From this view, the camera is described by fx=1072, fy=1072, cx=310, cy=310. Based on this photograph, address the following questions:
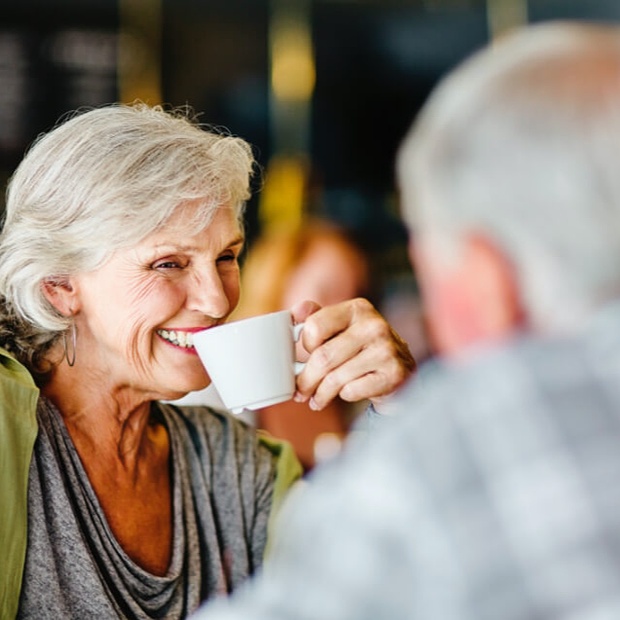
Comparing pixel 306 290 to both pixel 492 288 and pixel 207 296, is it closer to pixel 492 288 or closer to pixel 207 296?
pixel 207 296

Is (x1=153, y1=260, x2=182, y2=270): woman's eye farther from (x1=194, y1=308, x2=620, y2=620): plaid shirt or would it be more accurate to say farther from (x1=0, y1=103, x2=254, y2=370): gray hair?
(x1=194, y1=308, x2=620, y2=620): plaid shirt

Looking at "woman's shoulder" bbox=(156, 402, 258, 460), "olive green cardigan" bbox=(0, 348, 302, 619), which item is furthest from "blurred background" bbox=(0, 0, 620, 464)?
"olive green cardigan" bbox=(0, 348, 302, 619)

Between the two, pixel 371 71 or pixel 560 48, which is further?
pixel 371 71

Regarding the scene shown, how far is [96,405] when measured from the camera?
1.44 metres

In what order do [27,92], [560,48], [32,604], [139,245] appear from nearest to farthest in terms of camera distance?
[560,48], [32,604], [139,245], [27,92]

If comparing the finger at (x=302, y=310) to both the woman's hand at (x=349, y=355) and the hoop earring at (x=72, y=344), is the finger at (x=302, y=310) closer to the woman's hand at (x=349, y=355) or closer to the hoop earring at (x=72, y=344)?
the woman's hand at (x=349, y=355)

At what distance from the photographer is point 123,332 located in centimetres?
138

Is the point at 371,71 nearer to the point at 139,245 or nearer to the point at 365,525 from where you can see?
the point at 139,245

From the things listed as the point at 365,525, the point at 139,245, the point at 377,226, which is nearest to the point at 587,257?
the point at 365,525

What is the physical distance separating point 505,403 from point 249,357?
0.59 m

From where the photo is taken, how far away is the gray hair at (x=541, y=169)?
2.33ft

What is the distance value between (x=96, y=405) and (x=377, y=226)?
2641mm

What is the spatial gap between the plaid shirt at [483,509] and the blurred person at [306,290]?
1492 millimetres

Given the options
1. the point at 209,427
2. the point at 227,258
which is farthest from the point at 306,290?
the point at 227,258
